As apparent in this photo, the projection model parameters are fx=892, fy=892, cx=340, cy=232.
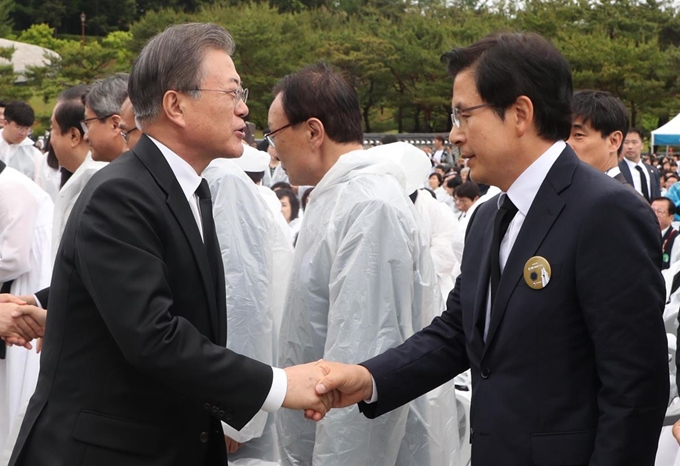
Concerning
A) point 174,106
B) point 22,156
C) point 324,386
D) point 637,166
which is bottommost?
point 637,166

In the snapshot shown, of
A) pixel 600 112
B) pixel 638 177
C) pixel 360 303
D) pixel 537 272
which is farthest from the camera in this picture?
pixel 638 177

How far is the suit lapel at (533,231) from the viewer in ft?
7.12

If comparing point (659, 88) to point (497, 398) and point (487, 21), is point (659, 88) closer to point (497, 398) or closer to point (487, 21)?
point (487, 21)

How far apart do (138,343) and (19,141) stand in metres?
8.08

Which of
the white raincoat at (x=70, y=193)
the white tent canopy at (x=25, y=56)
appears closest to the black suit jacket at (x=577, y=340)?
the white raincoat at (x=70, y=193)

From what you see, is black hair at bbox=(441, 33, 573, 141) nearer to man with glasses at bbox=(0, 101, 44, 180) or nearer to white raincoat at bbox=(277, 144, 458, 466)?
white raincoat at bbox=(277, 144, 458, 466)

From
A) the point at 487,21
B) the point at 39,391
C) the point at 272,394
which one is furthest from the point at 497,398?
the point at 487,21

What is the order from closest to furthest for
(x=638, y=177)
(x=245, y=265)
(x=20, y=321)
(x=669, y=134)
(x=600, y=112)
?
(x=20, y=321)
(x=245, y=265)
(x=600, y=112)
(x=638, y=177)
(x=669, y=134)

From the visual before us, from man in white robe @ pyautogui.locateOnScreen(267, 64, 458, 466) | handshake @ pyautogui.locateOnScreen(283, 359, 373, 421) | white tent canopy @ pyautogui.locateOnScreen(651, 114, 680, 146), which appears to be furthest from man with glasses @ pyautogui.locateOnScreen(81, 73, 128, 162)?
white tent canopy @ pyautogui.locateOnScreen(651, 114, 680, 146)

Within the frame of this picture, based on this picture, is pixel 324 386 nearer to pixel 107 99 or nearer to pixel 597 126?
pixel 597 126

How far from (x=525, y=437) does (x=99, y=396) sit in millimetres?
1039

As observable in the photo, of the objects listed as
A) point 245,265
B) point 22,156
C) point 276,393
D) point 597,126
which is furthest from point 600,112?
point 22,156

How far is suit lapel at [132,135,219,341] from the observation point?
227cm

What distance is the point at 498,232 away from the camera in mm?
2320
